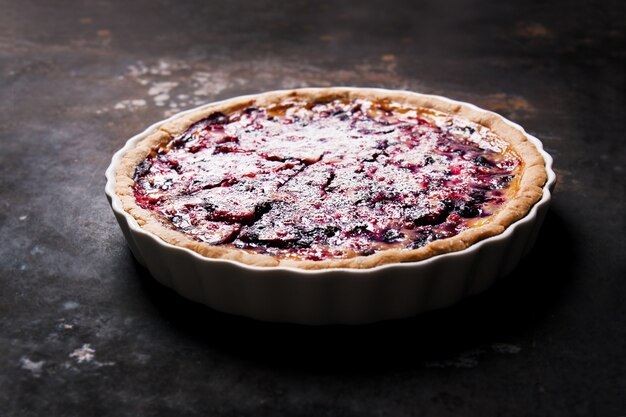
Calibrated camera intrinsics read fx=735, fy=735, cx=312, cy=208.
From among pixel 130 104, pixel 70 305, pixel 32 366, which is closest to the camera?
pixel 32 366

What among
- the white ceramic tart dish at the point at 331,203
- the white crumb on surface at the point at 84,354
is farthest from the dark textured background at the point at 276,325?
the white ceramic tart dish at the point at 331,203

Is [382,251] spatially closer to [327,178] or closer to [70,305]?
[327,178]

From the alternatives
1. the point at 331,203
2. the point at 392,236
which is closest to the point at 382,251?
the point at 392,236

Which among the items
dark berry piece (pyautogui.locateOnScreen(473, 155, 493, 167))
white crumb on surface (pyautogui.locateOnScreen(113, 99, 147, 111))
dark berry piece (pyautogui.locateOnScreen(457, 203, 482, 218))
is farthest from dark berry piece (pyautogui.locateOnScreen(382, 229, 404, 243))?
white crumb on surface (pyautogui.locateOnScreen(113, 99, 147, 111))

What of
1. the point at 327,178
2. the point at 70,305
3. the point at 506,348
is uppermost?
the point at 327,178

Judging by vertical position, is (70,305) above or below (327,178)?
below

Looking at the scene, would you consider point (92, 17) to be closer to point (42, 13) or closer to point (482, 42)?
point (42, 13)

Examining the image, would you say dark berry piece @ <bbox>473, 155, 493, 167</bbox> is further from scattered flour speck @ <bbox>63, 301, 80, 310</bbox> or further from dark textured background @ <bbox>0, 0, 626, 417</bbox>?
scattered flour speck @ <bbox>63, 301, 80, 310</bbox>

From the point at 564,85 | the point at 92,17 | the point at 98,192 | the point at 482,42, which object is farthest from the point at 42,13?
the point at 564,85
